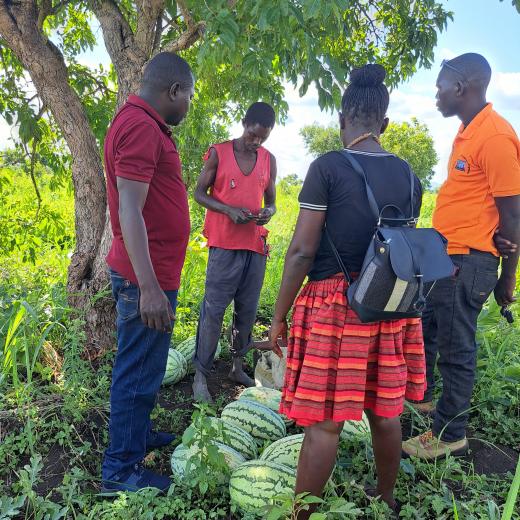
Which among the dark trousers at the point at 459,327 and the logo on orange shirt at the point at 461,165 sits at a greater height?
the logo on orange shirt at the point at 461,165

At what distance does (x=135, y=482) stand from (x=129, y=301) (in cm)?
92

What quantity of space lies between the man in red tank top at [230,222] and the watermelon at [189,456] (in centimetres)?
78

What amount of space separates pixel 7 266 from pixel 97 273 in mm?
1798

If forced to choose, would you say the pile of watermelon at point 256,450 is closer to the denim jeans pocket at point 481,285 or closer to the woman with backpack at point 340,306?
the woman with backpack at point 340,306

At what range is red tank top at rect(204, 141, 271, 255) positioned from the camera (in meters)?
3.42

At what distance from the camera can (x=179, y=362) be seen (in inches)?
144

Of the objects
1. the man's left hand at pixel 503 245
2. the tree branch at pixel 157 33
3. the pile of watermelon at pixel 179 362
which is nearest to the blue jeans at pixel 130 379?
the pile of watermelon at pixel 179 362

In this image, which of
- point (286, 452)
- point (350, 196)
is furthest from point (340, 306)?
point (286, 452)

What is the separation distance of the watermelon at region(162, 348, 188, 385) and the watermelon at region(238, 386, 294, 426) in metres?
0.62

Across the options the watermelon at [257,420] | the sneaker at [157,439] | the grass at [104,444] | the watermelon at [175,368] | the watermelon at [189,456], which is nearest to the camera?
the grass at [104,444]

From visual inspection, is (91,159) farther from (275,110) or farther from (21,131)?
(275,110)

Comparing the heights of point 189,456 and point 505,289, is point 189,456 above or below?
below

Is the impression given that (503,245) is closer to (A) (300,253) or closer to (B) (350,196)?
(B) (350,196)

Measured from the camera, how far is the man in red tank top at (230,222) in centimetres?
343
